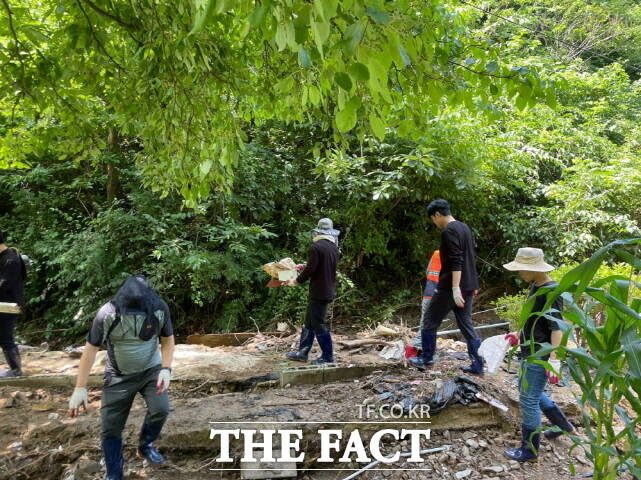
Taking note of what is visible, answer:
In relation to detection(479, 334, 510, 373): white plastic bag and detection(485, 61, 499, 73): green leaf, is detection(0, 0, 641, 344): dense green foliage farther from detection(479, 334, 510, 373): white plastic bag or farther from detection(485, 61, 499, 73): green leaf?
detection(479, 334, 510, 373): white plastic bag

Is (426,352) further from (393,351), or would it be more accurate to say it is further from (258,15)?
(258,15)

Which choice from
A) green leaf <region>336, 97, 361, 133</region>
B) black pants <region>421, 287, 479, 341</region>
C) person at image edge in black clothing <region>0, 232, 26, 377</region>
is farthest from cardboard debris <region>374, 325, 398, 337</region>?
green leaf <region>336, 97, 361, 133</region>

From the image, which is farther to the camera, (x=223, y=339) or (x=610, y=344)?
(x=223, y=339)

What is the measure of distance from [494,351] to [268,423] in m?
2.17

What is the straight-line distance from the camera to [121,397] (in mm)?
3193

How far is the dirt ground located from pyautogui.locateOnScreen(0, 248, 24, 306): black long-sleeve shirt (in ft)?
3.34

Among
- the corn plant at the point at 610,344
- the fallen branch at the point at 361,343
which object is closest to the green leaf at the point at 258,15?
the corn plant at the point at 610,344

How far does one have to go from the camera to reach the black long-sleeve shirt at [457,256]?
433 centimetres

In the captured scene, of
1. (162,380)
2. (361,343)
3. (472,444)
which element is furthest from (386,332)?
(162,380)

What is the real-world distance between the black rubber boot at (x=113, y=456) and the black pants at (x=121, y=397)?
47 mm

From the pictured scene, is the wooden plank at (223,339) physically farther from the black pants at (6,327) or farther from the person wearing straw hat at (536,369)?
the person wearing straw hat at (536,369)

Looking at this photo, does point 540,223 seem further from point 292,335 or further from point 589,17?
point 589,17

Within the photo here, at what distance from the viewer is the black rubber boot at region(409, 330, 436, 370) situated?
4.68m

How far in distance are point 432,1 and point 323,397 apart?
372 centimetres
